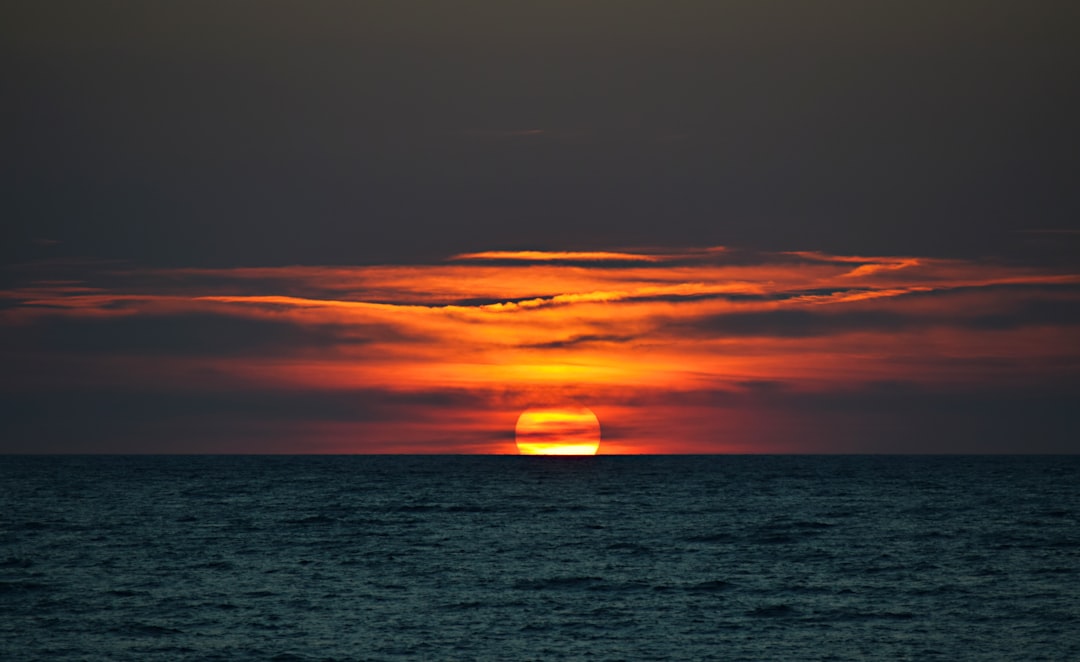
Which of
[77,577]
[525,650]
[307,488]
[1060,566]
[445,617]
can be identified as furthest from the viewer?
[307,488]

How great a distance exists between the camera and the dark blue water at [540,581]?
39.8 meters

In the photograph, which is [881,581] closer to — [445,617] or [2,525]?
[445,617]

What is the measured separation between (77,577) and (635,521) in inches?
1654

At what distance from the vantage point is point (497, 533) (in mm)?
75688

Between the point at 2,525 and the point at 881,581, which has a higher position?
the point at 2,525

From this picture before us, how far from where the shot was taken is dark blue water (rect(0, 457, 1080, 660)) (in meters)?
39.8

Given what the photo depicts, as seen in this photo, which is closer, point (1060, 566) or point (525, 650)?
point (525, 650)

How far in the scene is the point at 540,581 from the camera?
175 feet

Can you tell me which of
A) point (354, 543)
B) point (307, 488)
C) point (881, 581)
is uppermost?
point (307, 488)

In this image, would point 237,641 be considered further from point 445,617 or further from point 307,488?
point 307,488

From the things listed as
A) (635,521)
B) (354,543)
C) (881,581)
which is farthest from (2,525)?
(881,581)

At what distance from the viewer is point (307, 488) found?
13275 cm

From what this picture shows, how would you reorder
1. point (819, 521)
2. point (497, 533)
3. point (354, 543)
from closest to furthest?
point (354, 543) → point (497, 533) → point (819, 521)

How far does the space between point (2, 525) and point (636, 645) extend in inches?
2238
